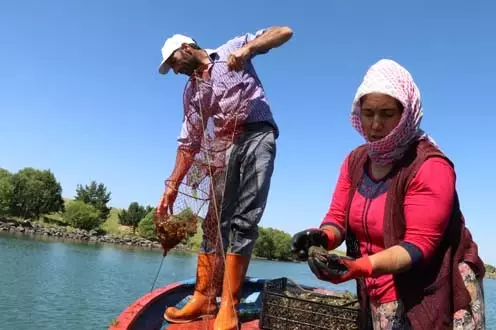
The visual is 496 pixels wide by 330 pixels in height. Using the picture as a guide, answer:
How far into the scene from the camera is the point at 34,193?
90125mm

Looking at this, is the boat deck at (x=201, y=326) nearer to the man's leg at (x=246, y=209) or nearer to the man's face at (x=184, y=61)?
the man's leg at (x=246, y=209)

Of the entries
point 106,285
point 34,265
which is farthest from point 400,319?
point 34,265

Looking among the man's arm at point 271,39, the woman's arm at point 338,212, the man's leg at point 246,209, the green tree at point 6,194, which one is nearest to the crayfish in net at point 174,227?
the man's leg at point 246,209

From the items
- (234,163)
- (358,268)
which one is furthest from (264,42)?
(358,268)

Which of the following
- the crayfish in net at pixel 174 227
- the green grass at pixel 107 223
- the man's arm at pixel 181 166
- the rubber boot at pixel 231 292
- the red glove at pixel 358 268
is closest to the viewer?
the red glove at pixel 358 268

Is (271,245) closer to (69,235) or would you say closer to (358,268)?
(69,235)

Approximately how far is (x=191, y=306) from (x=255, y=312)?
24.5 inches

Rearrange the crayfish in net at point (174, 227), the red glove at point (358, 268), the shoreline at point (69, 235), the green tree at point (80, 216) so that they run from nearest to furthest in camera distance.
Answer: the red glove at point (358, 268) < the crayfish in net at point (174, 227) < the shoreline at point (69, 235) < the green tree at point (80, 216)

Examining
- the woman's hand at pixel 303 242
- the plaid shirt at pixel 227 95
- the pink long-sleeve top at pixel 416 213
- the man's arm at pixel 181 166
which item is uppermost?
the plaid shirt at pixel 227 95

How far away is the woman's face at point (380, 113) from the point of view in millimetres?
2139

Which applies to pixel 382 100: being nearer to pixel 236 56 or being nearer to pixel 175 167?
pixel 236 56

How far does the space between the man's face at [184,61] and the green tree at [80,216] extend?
92823 millimetres

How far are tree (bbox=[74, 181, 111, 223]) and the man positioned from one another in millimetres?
105149

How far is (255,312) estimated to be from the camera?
14.7 feet
